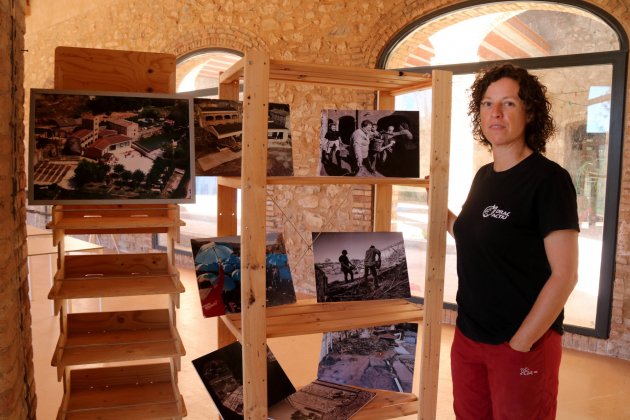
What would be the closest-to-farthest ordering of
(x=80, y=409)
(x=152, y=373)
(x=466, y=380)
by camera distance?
(x=466, y=380), (x=80, y=409), (x=152, y=373)

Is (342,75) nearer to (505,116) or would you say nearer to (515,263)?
(505,116)

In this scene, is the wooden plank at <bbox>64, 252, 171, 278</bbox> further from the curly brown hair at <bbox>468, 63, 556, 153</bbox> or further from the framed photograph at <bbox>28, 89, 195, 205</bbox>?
the curly brown hair at <bbox>468, 63, 556, 153</bbox>

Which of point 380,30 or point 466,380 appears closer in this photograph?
point 466,380

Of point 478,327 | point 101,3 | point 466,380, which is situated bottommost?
point 466,380

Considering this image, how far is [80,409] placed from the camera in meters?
2.43

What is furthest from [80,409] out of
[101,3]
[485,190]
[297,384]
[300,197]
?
[101,3]

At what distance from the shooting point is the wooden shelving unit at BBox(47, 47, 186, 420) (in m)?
2.34

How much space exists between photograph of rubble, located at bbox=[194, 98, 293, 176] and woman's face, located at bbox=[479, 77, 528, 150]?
0.83 meters

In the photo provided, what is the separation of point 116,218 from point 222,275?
2.04ft

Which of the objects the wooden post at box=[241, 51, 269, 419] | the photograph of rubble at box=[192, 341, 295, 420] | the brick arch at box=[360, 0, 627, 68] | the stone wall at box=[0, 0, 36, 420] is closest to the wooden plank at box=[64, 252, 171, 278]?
the stone wall at box=[0, 0, 36, 420]

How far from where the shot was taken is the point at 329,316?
2252 mm

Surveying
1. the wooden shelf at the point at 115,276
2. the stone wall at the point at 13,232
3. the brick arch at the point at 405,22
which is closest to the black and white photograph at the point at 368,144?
the wooden shelf at the point at 115,276

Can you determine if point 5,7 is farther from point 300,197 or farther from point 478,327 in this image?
point 300,197

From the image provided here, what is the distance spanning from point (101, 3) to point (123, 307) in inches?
203
